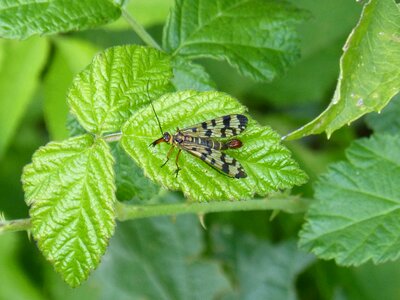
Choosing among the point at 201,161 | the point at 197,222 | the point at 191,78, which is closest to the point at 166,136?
the point at 201,161

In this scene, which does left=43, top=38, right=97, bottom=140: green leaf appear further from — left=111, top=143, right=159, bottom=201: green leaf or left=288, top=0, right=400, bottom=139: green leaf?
left=288, top=0, right=400, bottom=139: green leaf

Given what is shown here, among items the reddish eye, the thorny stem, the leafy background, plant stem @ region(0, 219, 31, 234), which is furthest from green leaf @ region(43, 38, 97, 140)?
the reddish eye

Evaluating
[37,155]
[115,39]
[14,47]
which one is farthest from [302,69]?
[37,155]

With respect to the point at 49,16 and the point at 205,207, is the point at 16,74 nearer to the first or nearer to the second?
the point at 49,16

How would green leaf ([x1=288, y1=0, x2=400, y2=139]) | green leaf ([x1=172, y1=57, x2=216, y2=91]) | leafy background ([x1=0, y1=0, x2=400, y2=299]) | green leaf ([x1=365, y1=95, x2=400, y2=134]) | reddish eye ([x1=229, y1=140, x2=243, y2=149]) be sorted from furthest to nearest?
leafy background ([x1=0, y1=0, x2=400, y2=299]) < green leaf ([x1=365, y1=95, x2=400, y2=134]) < green leaf ([x1=172, y1=57, x2=216, y2=91]) < reddish eye ([x1=229, y1=140, x2=243, y2=149]) < green leaf ([x1=288, y1=0, x2=400, y2=139])

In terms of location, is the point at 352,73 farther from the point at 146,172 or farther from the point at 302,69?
the point at 302,69

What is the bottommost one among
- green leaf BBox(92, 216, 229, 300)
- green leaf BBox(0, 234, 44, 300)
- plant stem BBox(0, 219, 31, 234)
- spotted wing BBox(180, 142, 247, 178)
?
green leaf BBox(0, 234, 44, 300)
